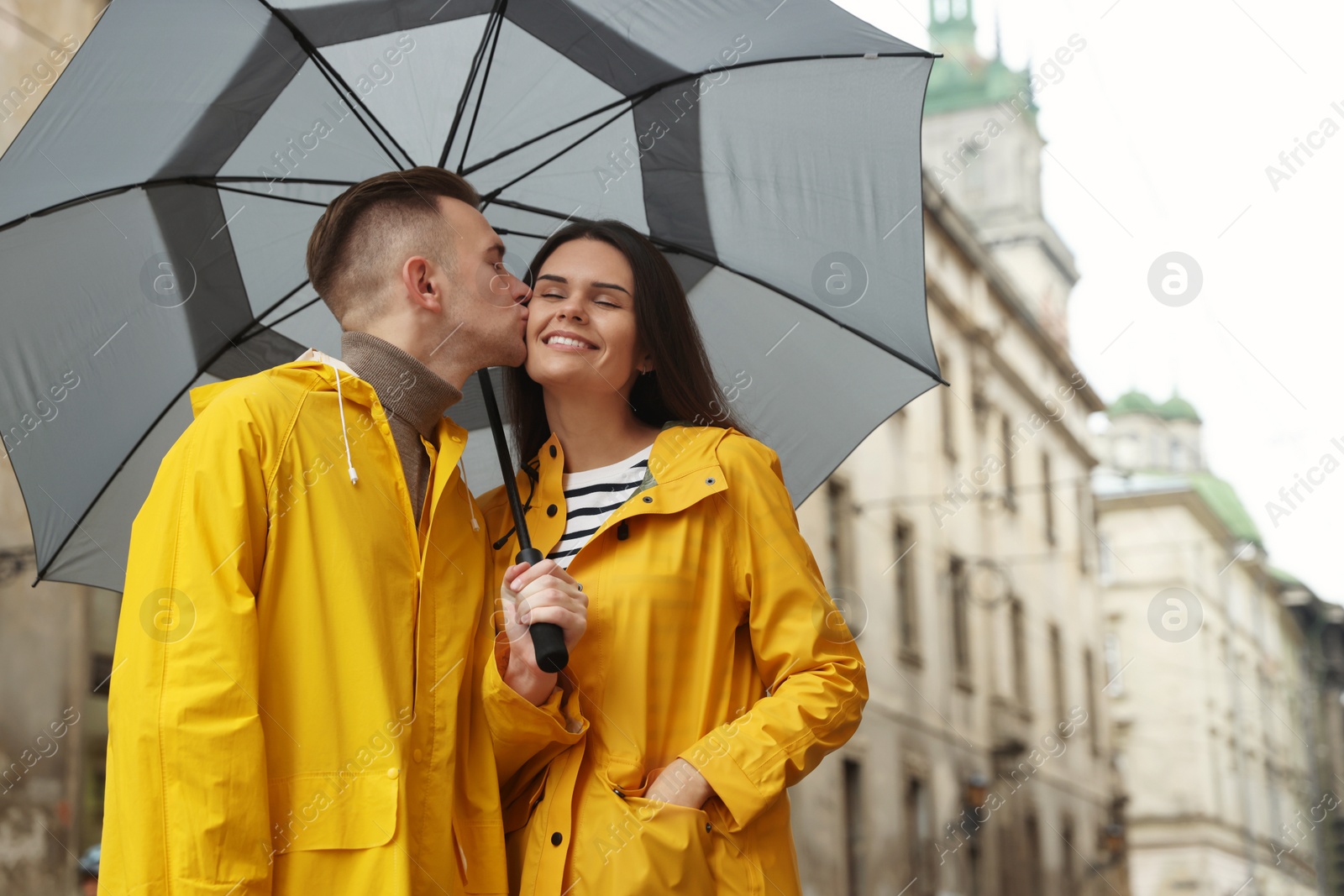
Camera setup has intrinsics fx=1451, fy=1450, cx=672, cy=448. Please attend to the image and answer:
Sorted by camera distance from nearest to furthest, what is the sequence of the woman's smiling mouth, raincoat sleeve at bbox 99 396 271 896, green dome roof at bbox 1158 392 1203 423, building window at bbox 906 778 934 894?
raincoat sleeve at bbox 99 396 271 896, the woman's smiling mouth, building window at bbox 906 778 934 894, green dome roof at bbox 1158 392 1203 423

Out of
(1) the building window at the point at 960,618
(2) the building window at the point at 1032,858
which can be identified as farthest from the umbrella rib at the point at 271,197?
(2) the building window at the point at 1032,858

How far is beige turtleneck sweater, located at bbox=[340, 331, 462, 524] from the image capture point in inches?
119

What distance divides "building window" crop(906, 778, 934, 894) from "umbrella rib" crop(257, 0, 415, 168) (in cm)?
1983

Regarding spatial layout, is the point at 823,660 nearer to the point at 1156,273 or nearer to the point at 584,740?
the point at 584,740

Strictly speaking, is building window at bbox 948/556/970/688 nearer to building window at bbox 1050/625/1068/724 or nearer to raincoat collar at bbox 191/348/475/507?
building window at bbox 1050/625/1068/724

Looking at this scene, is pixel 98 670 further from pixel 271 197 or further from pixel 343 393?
pixel 343 393

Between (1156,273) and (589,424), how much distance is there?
9.86 feet

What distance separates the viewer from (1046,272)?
58.0 metres

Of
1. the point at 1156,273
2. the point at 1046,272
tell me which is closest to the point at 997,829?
the point at 1156,273

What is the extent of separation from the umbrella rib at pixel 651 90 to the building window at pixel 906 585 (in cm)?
2037

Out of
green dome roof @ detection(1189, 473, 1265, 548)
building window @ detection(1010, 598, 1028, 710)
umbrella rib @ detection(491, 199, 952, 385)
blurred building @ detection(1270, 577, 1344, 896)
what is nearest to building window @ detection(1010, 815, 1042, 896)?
building window @ detection(1010, 598, 1028, 710)

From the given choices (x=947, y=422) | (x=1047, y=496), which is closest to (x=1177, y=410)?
(x=1047, y=496)

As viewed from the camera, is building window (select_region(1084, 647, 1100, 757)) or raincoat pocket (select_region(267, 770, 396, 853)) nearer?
raincoat pocket (select_region(267, 770, 396, 853))

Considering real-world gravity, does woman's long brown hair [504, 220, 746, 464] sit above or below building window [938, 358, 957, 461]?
below
